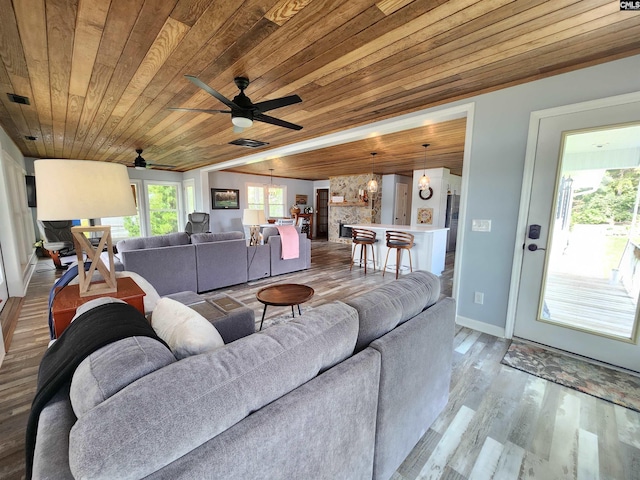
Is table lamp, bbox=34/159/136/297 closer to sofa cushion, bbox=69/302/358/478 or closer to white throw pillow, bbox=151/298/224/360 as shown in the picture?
white throw pillow, bbox=151/298/224/360

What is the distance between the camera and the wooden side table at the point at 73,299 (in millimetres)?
1416

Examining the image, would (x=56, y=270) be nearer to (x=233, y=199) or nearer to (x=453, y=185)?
(x=233, y=199)

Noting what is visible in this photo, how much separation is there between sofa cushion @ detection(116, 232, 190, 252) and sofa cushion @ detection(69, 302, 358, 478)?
133 inches

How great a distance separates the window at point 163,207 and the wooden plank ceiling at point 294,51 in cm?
485

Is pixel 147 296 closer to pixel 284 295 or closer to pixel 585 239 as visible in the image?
pixel 284 295

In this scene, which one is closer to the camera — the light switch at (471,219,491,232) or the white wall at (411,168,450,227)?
the light switch at (471,219,491,232)

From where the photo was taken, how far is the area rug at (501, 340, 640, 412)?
1861 millimetres

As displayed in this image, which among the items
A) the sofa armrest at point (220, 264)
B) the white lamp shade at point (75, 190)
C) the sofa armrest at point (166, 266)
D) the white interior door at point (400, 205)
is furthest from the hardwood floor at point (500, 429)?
the white interior door at point (400, 205)

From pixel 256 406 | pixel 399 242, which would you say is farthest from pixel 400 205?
pixel 256 406

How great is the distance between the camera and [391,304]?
4.26ft

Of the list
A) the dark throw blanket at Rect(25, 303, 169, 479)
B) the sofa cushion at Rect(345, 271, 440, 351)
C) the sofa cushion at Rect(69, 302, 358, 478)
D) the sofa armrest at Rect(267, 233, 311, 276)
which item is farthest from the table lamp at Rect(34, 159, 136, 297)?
the sofa armrest at Rect(267, 233, 311, 276)

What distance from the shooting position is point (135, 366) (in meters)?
0.74

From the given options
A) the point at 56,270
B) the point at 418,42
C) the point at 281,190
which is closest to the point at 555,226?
the point at 418,42

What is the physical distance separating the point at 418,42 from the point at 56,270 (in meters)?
6.75
